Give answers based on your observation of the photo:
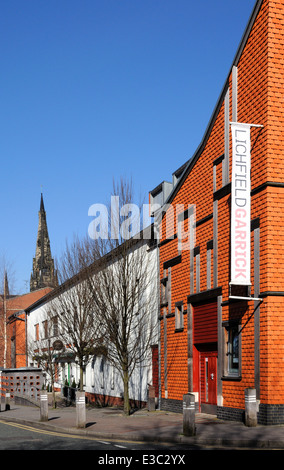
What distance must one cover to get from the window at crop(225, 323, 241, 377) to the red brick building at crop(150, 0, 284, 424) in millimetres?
31

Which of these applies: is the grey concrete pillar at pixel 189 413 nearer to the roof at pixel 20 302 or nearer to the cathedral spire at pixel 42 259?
the roof at pixel 20 302

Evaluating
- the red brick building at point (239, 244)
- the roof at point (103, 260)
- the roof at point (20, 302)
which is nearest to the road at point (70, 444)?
the red brick building at point (239, 244)

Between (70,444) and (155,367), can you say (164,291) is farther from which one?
(70,444)

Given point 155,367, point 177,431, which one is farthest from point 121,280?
point 177,431

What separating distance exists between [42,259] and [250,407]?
14009 cm

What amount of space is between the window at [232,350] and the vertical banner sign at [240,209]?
7.21 feet

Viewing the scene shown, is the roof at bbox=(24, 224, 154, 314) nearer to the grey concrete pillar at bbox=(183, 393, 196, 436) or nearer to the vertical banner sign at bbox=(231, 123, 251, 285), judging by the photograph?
the vertical banner sign at bbox=(231, 123, 251, 285)

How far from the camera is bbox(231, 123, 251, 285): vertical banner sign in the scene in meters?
18.1

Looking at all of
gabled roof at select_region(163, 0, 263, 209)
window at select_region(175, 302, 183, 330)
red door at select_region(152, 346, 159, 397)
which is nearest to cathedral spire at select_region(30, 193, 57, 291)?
red door at select_region(152, 346, 159, 397)

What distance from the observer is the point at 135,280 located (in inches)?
998

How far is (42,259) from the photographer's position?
506 ft

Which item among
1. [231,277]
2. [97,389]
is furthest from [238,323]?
[97,389]

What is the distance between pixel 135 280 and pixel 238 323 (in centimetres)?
690

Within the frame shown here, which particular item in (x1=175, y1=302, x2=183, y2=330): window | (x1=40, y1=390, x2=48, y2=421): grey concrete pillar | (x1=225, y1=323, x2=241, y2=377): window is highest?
(x1=175, y1=302, x2=183, y2=330): window
